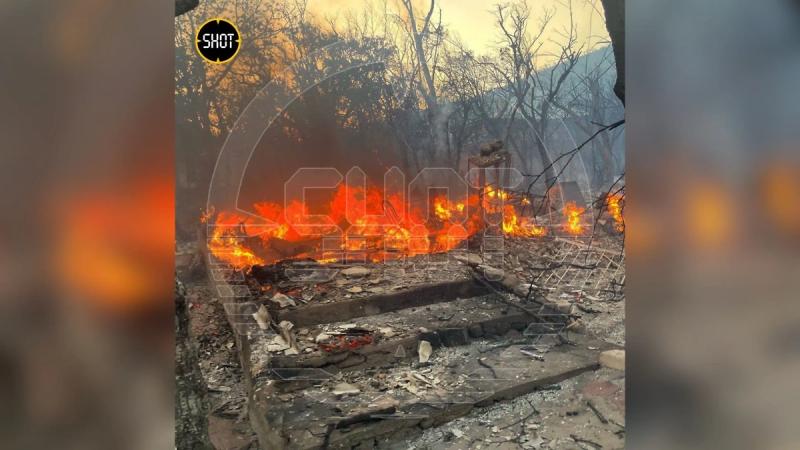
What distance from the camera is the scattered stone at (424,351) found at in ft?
6.42

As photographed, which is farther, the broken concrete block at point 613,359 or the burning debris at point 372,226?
the broken concrete block at point 613,359

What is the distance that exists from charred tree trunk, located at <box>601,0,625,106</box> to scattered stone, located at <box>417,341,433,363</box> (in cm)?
141

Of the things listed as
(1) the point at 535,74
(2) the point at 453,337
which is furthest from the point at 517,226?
(1) the point at 535,74

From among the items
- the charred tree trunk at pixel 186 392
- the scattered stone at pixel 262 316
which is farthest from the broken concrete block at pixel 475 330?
the charred tree trunk at pixel 186 392

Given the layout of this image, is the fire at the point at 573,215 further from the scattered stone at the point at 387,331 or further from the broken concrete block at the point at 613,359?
the scattered stone at the point at 387,331

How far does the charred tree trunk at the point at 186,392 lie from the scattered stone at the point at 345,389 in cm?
52

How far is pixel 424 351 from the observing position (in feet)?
6.46

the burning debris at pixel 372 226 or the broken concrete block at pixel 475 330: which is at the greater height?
the burning debris at pixel 372 226
